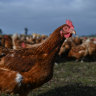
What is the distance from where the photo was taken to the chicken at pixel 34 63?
3.62m

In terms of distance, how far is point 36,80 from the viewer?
143 inches

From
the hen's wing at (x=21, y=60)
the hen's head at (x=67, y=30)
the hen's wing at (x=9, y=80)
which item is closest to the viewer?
the hen's wing at (x=9, y=80)

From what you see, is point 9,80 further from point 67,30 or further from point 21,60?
point 67,30

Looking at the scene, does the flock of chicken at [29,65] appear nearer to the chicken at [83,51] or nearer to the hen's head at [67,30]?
the hen's head at [67,30]

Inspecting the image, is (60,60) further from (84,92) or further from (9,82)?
(9,82)

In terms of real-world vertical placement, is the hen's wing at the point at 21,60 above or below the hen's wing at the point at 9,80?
above

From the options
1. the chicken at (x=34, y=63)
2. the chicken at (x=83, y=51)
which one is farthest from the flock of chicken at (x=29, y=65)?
the chicken at (x=83, y=51)

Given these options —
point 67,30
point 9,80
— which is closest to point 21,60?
point 9,80

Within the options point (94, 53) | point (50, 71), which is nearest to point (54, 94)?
point (50, 71)

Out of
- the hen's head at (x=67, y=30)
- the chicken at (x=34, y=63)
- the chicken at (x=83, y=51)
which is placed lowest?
the chicken at (x=83, y=51)

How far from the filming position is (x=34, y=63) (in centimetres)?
378

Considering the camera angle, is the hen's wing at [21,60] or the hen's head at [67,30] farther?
the hen's head at [67,30]

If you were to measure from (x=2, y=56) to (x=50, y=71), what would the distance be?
40.3 inches

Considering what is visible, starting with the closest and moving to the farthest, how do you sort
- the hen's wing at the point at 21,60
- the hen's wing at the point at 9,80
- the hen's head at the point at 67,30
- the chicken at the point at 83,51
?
the hen's wing at the point at 9,80 < the hen's wing at the point at 21,60 < the hen's head at the point at 67,30 < the chicken at the point at 83,51
